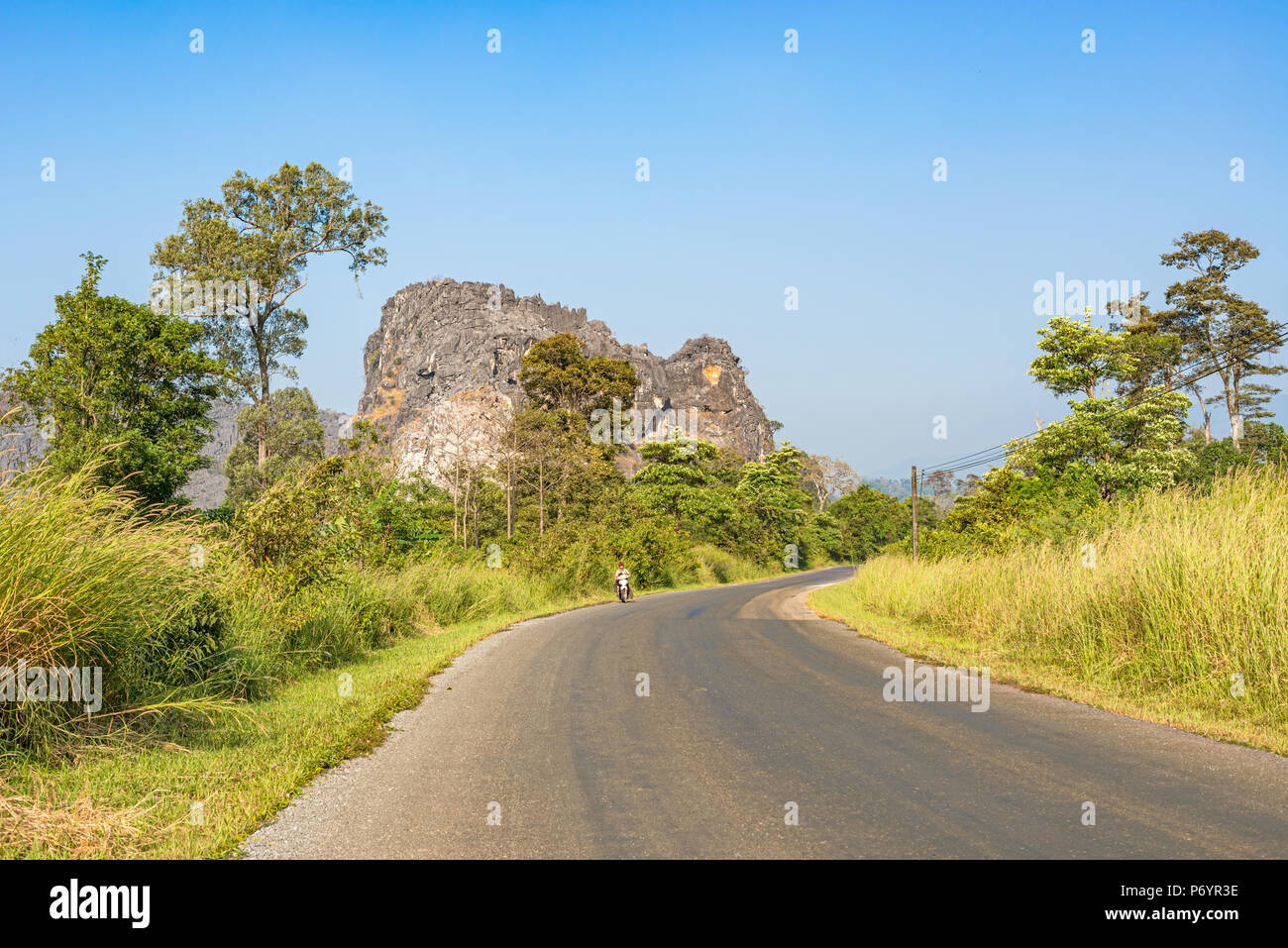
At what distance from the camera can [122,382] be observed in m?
26.7

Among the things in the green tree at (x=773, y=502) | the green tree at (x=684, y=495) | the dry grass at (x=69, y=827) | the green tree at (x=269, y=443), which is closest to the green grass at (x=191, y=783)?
the dry grass at (x=69, y=827)

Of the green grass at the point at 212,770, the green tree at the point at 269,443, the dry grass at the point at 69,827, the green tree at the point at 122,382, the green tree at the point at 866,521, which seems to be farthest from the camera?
the green tree at the point at 866,521

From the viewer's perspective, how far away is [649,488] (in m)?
54.2

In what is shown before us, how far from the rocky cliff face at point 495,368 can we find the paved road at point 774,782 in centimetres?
12520

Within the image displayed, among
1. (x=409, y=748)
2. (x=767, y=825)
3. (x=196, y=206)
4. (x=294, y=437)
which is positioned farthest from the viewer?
(x=294, y=437)

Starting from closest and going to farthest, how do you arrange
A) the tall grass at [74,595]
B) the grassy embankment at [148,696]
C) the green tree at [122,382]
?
the grassy embankment at [148,696], the tall grass at [74,595], the green tree at [122,382]

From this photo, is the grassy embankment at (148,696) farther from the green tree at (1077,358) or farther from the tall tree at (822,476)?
the tall tree at (822,476)

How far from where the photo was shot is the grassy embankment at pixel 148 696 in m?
4.89

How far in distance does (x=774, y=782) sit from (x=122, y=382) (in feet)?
93.3

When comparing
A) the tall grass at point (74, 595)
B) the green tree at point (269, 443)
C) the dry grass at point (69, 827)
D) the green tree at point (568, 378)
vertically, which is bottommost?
the dry grass at point (69, 827)

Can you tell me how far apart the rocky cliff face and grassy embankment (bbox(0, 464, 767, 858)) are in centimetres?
12344
